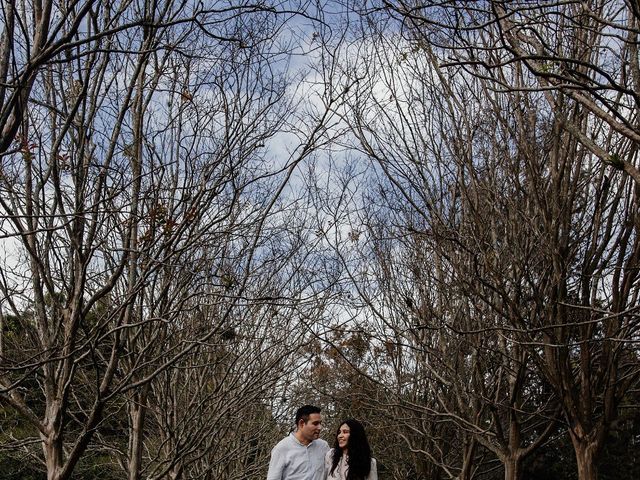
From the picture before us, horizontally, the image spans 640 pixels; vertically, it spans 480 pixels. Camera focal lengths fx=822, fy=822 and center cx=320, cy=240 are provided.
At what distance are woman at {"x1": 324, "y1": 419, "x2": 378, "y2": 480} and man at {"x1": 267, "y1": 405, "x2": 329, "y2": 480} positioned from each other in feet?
0.56

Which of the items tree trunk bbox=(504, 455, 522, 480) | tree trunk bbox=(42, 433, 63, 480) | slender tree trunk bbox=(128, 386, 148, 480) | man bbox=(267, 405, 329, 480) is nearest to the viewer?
tree trunk bbox=(42, 433, 63, 480)

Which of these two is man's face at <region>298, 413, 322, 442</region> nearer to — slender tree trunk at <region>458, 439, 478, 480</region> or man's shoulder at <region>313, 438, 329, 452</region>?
man's shoulder at <region>313, 438, 329, 452</region>

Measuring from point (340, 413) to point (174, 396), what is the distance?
922 cm

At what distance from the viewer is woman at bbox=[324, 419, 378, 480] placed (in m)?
6.64

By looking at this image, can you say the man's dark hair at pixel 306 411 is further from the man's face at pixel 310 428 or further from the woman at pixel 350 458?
the woman at pixel 350 458

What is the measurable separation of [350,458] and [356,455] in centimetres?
5

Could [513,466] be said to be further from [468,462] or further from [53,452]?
[53,452]

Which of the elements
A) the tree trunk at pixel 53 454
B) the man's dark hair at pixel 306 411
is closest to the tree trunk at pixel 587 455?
the man's dark hair at pixel 306 411

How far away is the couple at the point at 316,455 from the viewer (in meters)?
6.47

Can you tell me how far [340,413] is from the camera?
63.2 feet

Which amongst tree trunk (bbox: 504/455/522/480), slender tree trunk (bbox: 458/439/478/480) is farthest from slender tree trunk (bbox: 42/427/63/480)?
slender tree trunk (bbox: 458/439/478/480)

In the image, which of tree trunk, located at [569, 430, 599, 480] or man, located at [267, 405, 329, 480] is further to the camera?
tree trunk, located at [569, 430, 599, 480]

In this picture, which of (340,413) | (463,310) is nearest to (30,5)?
(463,310)

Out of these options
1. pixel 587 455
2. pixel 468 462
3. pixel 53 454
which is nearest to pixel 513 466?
pixel 587 455
